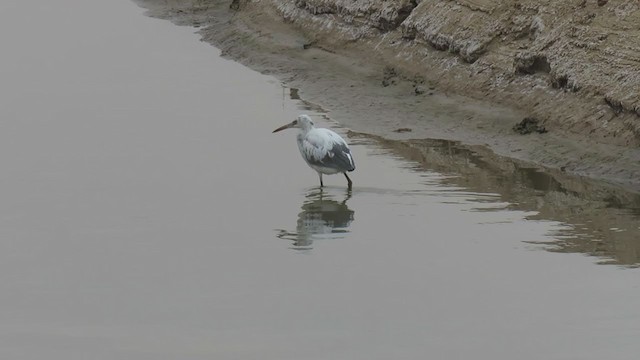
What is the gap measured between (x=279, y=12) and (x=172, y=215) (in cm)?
1149

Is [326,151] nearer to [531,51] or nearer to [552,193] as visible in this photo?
[552,193]

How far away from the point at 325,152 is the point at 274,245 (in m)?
2.37

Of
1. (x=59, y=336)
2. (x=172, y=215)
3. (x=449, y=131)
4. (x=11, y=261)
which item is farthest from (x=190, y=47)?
(x=59, y=336)

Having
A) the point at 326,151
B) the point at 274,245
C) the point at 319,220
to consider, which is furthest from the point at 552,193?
the point at 274,245

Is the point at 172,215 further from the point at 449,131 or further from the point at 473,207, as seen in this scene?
the point at 449,131

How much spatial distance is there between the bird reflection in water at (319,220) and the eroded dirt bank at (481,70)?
2.66 metres

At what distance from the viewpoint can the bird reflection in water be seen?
1258 cm

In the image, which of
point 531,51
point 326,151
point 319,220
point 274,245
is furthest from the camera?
point 531,51

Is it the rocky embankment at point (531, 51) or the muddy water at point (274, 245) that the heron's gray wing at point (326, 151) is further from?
the rocky embankment at point (531, 51)

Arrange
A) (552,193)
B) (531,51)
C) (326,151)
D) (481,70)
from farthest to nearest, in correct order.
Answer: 1. (481,70)
2. (531,51)
3. (326,151)
4. (552,193)

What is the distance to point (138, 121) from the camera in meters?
17.7

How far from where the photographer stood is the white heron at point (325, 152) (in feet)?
47.0

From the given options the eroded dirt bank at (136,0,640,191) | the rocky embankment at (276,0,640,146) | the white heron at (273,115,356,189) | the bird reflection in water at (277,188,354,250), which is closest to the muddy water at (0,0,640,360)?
the bird reflection in water at (277,188,354,250)

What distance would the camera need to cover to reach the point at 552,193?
46.8ft
